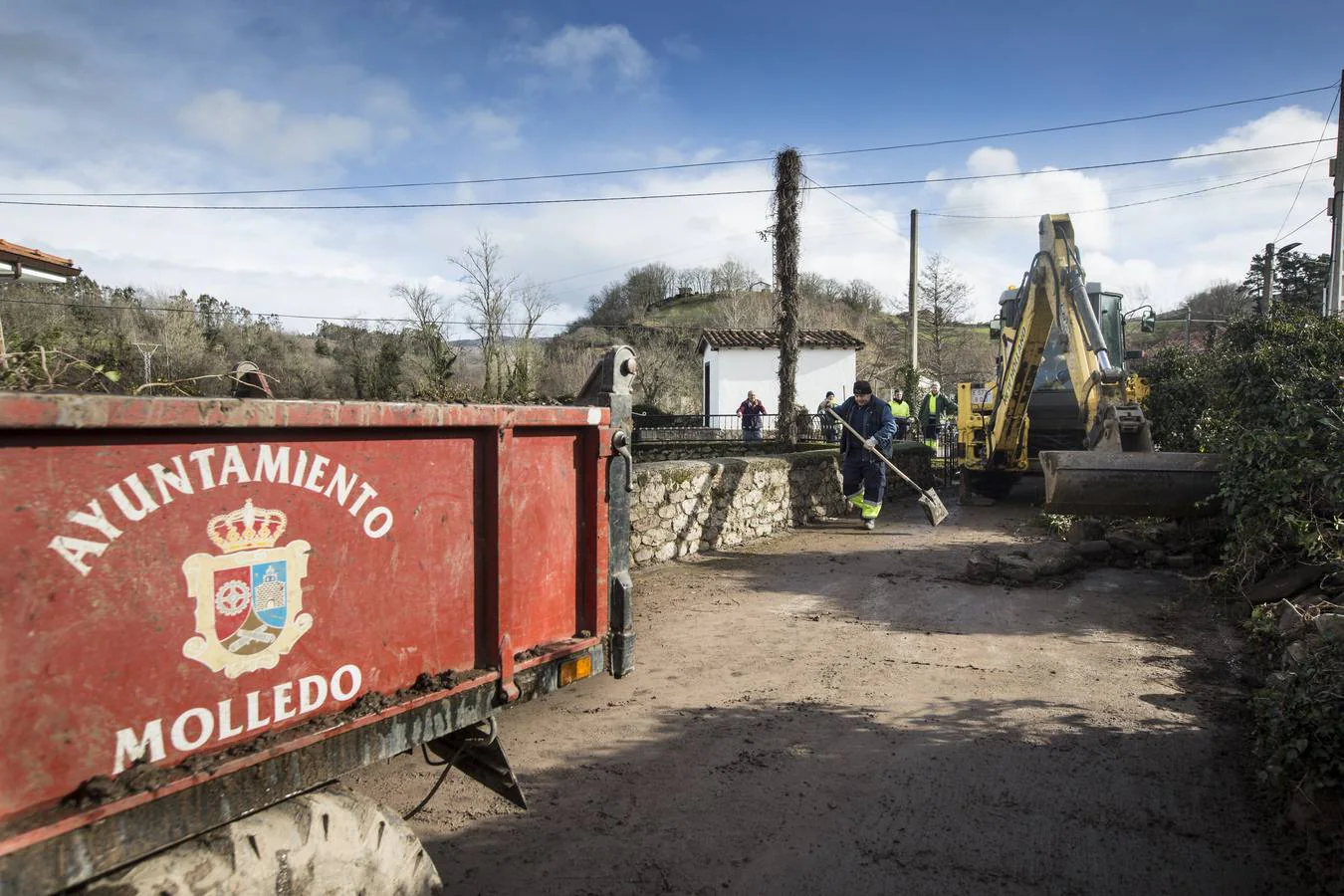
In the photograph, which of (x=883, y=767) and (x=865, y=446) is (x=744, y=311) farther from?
(x=883, y=767)

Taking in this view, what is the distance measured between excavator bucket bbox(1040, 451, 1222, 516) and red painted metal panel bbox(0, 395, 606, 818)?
225 inches

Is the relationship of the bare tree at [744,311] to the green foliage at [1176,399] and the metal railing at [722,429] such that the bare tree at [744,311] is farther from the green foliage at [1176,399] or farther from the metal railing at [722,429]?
the green foliage at [1176,399]

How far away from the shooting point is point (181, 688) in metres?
1.77

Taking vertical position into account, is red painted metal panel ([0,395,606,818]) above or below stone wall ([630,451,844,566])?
above

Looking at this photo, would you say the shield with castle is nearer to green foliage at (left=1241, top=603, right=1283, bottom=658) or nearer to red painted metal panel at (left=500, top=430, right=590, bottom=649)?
red painted metal panel at (left=500, top=430, right=590, bottom=649)

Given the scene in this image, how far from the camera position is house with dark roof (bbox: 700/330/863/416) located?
107 ft

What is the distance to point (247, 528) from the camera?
6.23ft

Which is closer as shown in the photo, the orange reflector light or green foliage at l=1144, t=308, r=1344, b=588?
the orange reflector light

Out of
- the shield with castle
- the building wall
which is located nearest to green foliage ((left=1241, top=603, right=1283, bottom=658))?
the shield with castle

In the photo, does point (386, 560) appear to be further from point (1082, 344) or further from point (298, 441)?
point (1082, 344)

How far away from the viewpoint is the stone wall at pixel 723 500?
787cm

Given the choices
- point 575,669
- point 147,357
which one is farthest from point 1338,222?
point 147,357

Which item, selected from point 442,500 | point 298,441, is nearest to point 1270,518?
point 442,500

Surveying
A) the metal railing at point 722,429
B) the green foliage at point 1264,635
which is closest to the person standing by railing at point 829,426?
the metal railing at point 722,429
